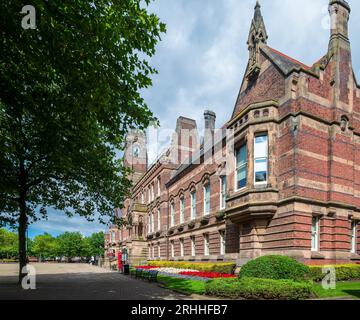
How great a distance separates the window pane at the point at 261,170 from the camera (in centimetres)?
1761

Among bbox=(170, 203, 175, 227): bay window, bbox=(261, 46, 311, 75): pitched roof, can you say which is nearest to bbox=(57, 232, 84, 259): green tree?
bbox=(170, 203, 175, 227): bay window

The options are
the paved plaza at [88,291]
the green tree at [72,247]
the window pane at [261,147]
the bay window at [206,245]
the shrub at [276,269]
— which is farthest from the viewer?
the green tree at [72,247]

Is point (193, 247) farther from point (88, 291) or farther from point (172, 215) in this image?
point (88, 291)

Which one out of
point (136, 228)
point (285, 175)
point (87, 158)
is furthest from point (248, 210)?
point (136, 228)

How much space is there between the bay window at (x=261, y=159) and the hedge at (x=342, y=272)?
5101 mm

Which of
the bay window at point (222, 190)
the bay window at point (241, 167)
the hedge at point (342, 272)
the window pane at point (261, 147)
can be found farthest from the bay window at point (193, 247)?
the hedge at point (342, 272)

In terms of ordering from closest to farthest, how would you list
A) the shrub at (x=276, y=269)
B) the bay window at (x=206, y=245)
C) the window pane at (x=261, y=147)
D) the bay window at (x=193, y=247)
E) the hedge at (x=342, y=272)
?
the shrub at (x=276, y=269)
the hedge at (x=342, y=272)
the window pane at (x=261, y=147)
the bay window at (x=206, y=245)
the bay window at (x=193, y=247)

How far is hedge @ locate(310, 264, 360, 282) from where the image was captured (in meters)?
14.5

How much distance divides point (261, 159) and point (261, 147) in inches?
27.7

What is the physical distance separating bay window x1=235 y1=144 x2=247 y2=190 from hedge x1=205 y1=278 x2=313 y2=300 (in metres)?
7.60

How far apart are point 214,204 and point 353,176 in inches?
403

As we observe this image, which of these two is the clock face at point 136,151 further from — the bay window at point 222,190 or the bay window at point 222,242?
the bay window at point 222,242

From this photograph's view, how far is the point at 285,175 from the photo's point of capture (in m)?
16.7

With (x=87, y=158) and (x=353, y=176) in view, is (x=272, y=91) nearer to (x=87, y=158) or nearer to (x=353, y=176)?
(x=353, y=176)
